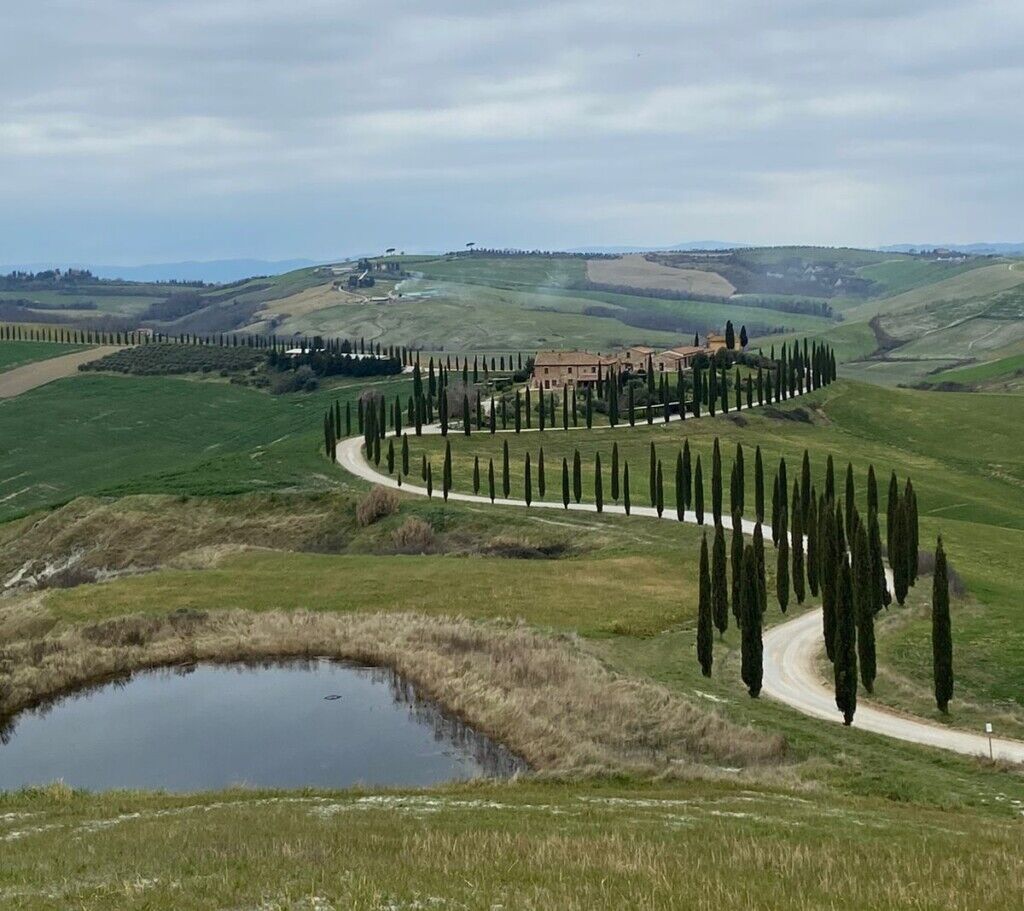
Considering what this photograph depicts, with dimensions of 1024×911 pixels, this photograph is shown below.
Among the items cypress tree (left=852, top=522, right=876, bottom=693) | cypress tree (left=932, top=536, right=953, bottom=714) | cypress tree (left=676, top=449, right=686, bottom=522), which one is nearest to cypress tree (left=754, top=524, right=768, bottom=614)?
cypress tree (left=852, top=522, right=876, bottom=693)

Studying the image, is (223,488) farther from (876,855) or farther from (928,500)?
(876,855)

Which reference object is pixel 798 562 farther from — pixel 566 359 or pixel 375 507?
pixel 566 359

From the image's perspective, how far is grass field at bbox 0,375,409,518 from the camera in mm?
117125

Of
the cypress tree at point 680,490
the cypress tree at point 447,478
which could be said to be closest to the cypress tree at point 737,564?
the cypress tree at point 680,490

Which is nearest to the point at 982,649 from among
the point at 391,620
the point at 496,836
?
the point at 391,620

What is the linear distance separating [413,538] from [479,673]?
36.9 meters

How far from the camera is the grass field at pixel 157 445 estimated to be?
11712cm

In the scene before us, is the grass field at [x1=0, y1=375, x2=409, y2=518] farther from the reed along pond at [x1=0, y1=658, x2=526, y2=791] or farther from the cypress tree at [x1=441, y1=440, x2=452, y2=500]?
the reed along pond at [x1=0, y1=658, x2=526, y2=791]

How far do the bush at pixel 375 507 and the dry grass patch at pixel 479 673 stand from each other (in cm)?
2761

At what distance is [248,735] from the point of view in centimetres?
5112

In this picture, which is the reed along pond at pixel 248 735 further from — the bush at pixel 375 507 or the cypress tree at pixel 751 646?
the bush at pixel 375 507

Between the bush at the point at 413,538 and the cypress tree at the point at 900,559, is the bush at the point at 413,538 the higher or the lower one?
the lower one

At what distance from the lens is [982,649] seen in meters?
56.2

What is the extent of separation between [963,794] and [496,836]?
18.4 m
